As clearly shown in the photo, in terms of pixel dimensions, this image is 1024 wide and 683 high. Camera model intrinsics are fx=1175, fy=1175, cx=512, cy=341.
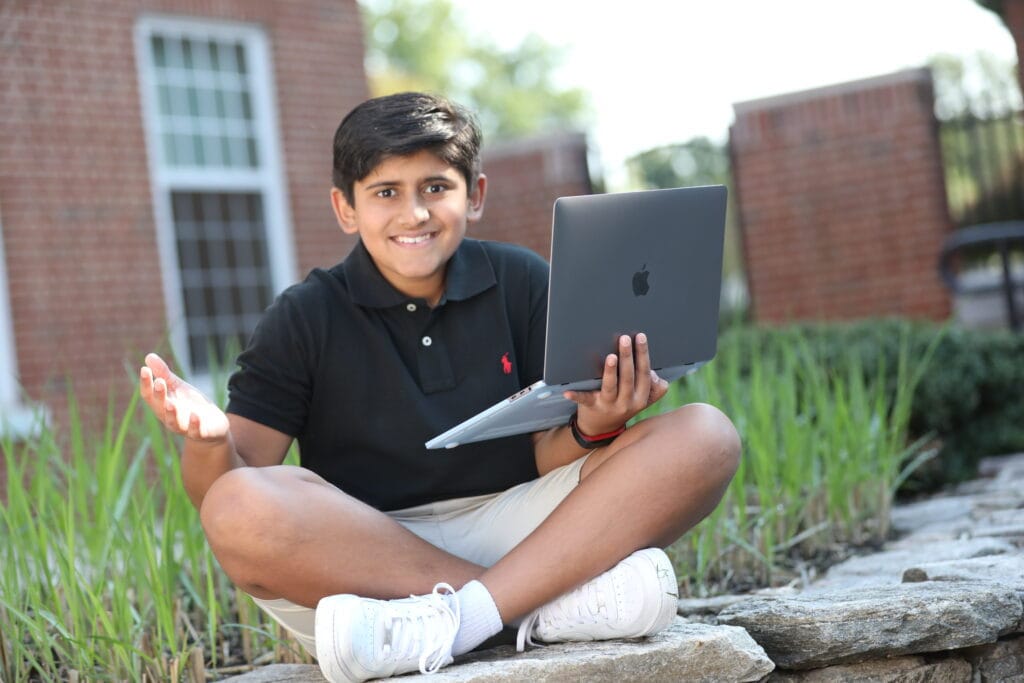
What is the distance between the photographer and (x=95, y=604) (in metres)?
2.12

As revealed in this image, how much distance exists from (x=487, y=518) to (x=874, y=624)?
0.73 metres

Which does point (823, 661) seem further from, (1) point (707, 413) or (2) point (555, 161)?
(2) point (555, 161)

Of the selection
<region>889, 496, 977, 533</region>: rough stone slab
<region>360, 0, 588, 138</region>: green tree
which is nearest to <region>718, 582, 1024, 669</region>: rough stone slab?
<region>889, 496, 977, 533</region>: rough stone slab

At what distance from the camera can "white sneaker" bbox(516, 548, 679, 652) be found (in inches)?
76.4

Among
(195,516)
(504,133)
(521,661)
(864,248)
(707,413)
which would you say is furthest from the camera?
(504,133)

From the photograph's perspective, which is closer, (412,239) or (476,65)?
(412,239)

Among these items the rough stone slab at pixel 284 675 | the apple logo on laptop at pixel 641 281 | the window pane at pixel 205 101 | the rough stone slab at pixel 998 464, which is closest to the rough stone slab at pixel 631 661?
the rough stone slab at pixel 284 675

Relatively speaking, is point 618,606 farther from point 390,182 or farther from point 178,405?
point 390,182

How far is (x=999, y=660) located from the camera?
2332 mm

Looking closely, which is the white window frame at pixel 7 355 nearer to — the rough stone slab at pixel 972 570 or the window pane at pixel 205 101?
the window pane at pixel 205 101

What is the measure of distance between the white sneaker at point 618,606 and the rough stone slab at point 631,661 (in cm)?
2

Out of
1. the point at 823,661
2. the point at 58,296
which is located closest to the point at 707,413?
the point at 823,661

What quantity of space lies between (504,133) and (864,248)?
34.5 metres

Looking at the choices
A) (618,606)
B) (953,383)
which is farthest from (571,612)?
(953,383)
